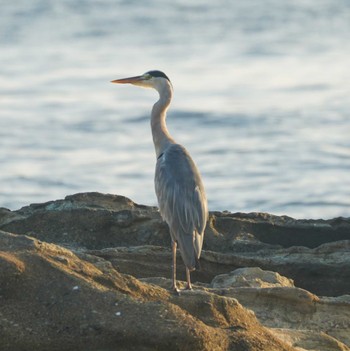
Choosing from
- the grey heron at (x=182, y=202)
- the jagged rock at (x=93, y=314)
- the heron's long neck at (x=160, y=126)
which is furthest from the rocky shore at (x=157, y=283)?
the heron's long neck at (x=160, y=126)

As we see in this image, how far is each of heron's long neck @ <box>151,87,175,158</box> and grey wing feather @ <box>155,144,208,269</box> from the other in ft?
2.89

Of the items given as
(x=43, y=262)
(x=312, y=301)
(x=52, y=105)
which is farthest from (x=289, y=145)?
(x=43, y=262)

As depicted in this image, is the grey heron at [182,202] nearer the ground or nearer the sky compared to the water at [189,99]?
nearer the ground

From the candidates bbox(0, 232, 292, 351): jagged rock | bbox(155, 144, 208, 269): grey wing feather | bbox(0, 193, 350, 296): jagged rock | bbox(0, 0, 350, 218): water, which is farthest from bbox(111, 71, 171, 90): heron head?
bbox(0, 0, 350, 218): water

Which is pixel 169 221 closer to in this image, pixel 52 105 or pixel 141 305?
pixel 141 305

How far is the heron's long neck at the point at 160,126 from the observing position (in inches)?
469

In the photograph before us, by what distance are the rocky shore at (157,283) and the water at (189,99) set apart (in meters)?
9.70

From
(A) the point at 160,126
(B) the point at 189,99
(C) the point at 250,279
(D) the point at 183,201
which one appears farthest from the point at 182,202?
(B) the point at 189,99

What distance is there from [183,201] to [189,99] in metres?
17.4

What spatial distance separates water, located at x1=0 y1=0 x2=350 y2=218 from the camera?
75.5 ft

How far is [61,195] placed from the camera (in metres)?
22.3

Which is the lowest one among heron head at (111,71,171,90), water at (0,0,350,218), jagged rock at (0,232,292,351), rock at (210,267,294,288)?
jagged rock at (0,232,292,351)

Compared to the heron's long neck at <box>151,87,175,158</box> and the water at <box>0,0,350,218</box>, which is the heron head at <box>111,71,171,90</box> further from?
the water at <box>0,0,350,218</box>

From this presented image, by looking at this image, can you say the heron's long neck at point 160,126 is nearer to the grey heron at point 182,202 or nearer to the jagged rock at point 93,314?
the grey heron at point 182,202
